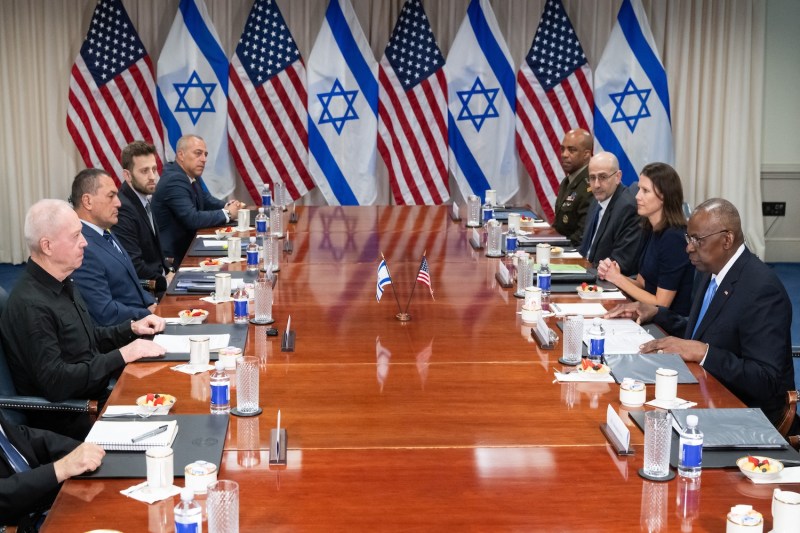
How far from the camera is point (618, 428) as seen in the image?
319cm

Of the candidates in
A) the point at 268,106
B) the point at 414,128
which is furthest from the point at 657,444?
the point at 268,106

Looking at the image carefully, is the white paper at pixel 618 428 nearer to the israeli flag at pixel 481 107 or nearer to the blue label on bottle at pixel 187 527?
the blue label on bottle at pixel 187 527

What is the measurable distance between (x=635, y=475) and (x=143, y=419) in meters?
1.55

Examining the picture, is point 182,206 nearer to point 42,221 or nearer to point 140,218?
point 140,218

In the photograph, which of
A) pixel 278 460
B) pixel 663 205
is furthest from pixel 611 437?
pixel 663 205

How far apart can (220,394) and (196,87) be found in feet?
22.1

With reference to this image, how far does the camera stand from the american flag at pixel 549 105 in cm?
981

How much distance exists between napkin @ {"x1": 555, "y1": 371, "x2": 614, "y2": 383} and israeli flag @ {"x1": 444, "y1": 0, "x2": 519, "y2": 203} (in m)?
6.24

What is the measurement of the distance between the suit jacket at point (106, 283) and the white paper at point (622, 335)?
2.31 metres

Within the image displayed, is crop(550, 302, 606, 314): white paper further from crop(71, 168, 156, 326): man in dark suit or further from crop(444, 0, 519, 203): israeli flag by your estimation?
crop(444, 0, 519, 203): israeli flag

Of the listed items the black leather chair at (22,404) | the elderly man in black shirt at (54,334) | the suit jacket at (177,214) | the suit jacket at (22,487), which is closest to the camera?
the suit jacket at (22,487)

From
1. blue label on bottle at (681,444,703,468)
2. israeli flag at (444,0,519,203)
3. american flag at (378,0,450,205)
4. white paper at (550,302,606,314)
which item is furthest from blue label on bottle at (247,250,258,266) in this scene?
israeli flag at (444,0,519,203)

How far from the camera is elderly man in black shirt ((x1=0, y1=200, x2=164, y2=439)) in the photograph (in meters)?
4.12

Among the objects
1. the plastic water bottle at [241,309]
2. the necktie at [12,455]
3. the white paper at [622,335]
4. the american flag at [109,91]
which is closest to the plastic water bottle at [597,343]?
the white paper at [622,335]
